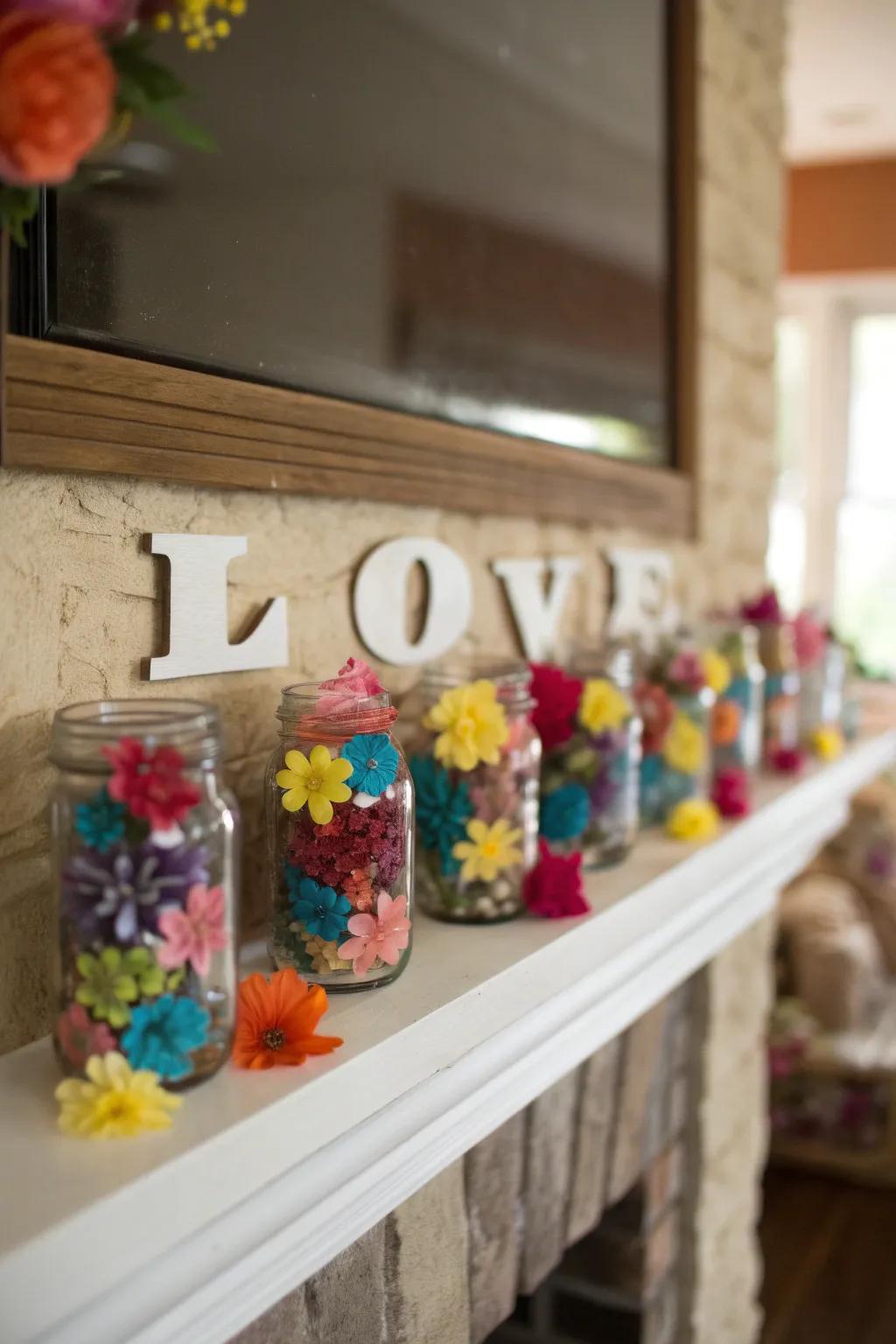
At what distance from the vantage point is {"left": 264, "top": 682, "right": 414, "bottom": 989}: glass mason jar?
80cm

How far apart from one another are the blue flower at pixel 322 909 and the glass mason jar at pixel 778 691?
1118 millimetres

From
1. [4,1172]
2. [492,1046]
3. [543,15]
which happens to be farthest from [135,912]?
[543,15]

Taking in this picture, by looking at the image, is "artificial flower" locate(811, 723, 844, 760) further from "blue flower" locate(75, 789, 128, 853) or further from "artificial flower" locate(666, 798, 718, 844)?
"blue flower" locate(75, 789, 128, 853)

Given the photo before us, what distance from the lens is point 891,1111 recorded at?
3.15 metres

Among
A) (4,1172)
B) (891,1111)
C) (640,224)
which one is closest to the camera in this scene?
(4,1172)

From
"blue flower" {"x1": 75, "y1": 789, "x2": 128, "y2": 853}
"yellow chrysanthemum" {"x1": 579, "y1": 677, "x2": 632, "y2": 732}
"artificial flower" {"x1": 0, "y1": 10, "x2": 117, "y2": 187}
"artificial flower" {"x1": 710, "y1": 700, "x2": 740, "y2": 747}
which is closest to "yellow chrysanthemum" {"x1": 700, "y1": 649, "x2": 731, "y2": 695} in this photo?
"artificial flower" {"x1": 710, "y1": 700, "x2": 740, "y2": 747}

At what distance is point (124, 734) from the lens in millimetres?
655

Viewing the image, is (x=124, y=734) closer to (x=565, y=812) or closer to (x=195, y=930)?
(x=195, y=930)

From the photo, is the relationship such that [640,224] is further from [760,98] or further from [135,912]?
[135,912]

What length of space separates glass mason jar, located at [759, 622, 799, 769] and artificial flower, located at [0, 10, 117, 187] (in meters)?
1.45

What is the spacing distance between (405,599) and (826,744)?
1.04 metres

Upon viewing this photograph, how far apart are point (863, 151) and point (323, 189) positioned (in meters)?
3.86

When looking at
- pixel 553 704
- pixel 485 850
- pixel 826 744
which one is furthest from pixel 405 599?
pixel 826 744

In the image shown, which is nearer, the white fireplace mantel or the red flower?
the white fireplace mantel
